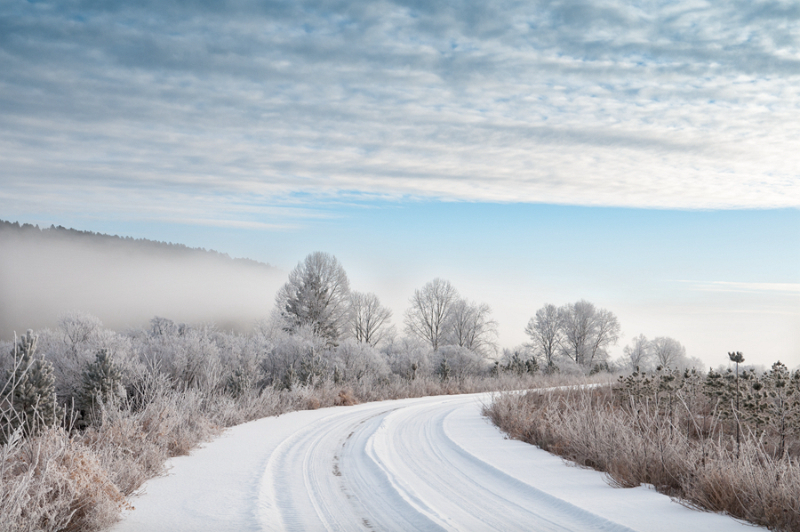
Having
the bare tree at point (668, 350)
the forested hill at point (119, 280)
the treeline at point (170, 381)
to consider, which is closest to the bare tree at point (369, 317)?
the treeline at point (170, 381)

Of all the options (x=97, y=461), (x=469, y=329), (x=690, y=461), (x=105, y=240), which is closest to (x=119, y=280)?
(x=105, y=240)

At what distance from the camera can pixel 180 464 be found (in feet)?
26.8

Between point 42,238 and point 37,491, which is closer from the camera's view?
point 37,491

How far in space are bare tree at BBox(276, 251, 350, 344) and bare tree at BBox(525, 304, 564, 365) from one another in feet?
81.9

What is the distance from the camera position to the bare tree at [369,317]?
54031mm

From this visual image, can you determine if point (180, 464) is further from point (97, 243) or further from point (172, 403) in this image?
point (97, 243)

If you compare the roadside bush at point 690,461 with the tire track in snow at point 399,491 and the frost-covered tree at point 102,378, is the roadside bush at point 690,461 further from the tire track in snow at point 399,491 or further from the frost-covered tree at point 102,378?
the frost-covered tree at point 102,378

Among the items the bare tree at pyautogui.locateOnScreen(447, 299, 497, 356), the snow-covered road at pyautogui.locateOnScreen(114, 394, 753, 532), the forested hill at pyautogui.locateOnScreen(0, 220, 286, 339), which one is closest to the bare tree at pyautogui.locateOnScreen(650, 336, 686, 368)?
the bare tree at pyautogui.locateOnScreen(447, 299, 497, 356)

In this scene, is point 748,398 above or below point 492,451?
above

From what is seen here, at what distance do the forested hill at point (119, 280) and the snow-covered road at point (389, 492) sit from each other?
57.1 m

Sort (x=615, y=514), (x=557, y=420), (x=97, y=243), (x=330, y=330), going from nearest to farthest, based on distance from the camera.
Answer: (x=615, y=514) < (x=557, y=420) < (x=330, y=330) < (x=97, y=243)

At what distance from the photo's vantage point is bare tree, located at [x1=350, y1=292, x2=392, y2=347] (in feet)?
177

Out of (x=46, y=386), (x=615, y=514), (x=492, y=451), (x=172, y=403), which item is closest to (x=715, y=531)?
(x=615, y=514)

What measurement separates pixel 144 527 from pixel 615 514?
5106 millimetres
